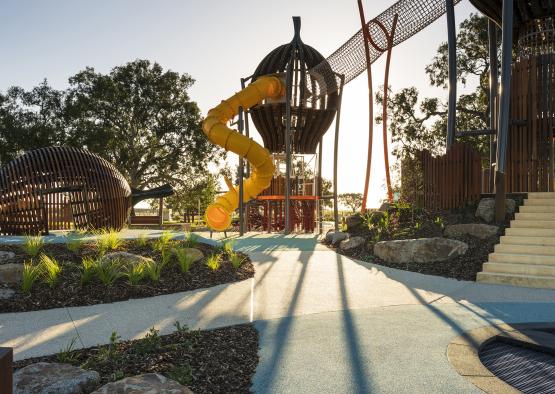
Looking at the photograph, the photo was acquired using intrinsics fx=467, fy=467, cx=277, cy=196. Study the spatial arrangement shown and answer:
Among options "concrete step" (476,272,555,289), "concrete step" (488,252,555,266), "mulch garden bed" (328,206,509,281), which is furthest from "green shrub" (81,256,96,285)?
"concrete step" (488,252,555,266)

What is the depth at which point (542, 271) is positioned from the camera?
8.75 metres

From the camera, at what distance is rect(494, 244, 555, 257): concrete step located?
31.0 feet

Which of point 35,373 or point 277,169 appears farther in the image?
point 277,169

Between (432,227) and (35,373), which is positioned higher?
(432,227)

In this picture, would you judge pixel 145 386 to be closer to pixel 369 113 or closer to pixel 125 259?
pixel 125 259

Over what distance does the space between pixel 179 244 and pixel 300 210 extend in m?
13.8

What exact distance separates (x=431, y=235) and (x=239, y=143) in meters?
10.2

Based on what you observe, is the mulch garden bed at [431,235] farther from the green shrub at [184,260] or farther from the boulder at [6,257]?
the boulder at [6,257]

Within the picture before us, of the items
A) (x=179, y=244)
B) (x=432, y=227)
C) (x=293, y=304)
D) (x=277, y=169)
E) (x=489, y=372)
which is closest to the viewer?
(x=489, y=372)

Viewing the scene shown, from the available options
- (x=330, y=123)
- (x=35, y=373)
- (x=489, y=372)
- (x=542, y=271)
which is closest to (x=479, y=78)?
(x=330, y=123)

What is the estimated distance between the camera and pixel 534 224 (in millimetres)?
10609

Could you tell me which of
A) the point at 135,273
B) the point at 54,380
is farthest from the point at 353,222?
the point at 54,380

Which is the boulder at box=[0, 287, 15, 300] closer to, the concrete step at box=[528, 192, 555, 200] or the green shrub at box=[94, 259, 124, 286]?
the green shrub at box=[94, 259, 124, 286]

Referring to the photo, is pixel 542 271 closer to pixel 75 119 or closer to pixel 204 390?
pixel 204 390
